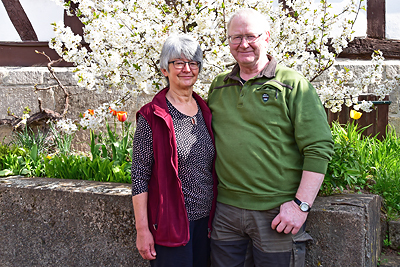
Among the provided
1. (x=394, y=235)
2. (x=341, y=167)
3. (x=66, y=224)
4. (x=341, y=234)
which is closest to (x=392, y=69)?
(x=394, y=235)

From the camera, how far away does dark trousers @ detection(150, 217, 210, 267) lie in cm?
190

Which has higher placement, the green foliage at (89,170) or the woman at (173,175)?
the woman at (173,175)

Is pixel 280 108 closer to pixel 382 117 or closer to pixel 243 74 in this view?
pixel 243 74

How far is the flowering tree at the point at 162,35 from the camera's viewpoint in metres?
2.79

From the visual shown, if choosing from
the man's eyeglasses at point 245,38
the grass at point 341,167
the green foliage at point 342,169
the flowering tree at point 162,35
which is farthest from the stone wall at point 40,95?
the man's eyeglasses at point 245,38

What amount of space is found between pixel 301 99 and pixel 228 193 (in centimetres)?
63

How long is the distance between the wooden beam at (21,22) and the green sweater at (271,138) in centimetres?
469

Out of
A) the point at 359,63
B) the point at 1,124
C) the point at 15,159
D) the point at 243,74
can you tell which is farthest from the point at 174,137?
the point at 1,124

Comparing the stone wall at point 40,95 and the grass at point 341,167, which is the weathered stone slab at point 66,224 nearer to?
the grass at point 341,167

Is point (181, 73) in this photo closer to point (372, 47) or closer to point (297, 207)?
point (297, 207)

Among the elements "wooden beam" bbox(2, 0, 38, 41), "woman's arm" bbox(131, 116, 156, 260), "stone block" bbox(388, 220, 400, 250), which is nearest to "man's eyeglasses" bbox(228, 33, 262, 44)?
"woman's arm" bbox(131, 116, 156, 260)

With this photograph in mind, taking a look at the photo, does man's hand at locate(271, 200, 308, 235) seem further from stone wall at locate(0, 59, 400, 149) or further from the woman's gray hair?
stone wall at locate(0, 59, 400, 149)

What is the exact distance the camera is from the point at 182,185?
6.31 feet

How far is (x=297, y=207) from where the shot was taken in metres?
1.79
